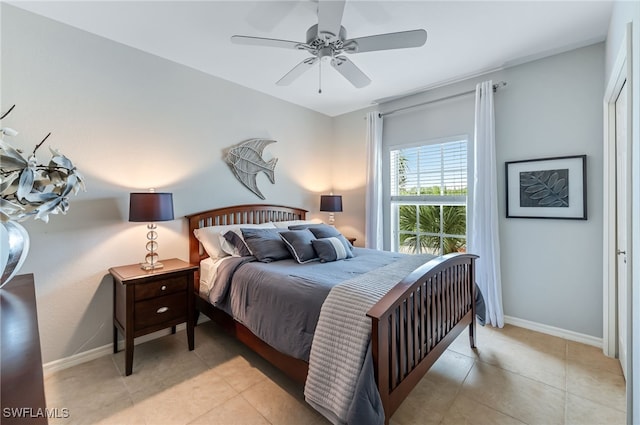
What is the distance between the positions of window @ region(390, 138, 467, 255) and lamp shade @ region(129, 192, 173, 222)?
2903 mm

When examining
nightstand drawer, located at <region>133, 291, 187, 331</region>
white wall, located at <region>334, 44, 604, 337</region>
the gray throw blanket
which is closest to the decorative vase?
the gray throw blanket

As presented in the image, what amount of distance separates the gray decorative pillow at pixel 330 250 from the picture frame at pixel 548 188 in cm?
183

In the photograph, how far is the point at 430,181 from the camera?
371 cm

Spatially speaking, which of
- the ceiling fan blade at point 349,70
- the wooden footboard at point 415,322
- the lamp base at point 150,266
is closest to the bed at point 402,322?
the wooden footboard at point 415,322

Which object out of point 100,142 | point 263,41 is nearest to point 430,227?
point 263,41

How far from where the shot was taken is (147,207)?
2.33 metres

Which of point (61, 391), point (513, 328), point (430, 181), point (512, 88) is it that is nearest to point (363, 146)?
point (430, 181)

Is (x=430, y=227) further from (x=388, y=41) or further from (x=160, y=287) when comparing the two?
(x=160, y=287)

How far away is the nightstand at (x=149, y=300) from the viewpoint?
7.20 feet

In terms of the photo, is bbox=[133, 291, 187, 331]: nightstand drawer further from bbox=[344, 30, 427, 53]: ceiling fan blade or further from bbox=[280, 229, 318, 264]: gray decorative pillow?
bbox=[344, 30, 427, 53]: ceiling fan blade

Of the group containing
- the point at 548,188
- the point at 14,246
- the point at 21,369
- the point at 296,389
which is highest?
the point at 548,188

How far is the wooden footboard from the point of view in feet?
4.75

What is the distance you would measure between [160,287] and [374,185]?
2.86 m

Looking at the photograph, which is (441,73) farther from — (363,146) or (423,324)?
(423,324)
